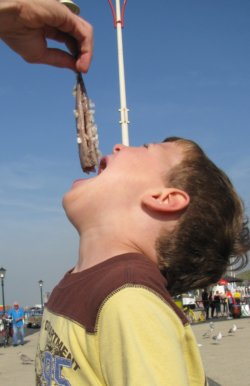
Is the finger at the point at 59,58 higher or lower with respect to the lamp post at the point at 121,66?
lower

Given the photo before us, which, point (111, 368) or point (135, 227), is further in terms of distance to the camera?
point (135, 227)

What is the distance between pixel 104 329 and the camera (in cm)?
126

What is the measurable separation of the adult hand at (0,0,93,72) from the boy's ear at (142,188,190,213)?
741 mm

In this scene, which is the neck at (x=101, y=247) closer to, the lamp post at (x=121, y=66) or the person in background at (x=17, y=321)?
the lamp post at (x=121, y=66)

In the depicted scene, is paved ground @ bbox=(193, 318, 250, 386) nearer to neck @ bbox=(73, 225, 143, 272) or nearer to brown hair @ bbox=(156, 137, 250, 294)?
brown hair @ bbox=(156, 137, 250, 294)

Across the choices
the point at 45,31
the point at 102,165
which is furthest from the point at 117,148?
the point at 45,31

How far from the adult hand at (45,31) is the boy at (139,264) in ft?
1.75

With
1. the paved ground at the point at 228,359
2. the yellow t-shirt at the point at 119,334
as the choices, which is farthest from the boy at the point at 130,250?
the paved ground at the point at 228,359

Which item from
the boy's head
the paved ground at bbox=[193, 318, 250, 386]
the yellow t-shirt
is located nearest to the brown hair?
the boy's head

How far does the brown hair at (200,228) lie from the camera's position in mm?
1784

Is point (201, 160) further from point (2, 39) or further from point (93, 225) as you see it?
point (2, 39)

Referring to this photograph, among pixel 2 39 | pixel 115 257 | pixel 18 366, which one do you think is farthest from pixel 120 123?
pixel 115 257

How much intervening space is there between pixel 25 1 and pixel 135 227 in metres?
1.10

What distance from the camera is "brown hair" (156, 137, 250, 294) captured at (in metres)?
1.78
